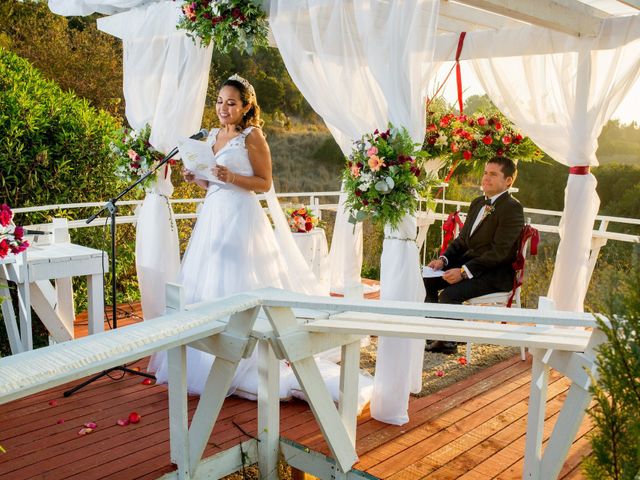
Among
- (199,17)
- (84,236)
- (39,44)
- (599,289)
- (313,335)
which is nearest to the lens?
(599,289)

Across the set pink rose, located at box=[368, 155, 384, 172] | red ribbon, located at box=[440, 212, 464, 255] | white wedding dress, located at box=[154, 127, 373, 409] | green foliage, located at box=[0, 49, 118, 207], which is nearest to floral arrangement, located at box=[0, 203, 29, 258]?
white wedding dress, located at box=[154, 127, 373, 409]

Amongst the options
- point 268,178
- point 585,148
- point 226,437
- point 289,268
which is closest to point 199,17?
point 268,178

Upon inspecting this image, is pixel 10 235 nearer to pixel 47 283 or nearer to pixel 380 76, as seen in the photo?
pixel 47 283

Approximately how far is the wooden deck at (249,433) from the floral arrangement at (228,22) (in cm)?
208

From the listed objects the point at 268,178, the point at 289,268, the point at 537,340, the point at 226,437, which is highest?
the point at 268,178

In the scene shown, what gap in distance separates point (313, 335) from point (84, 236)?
14.7 feet

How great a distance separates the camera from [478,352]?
14.6 ft

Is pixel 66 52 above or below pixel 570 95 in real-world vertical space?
above

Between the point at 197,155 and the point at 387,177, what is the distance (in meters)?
1.18

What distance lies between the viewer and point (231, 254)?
3.79 m

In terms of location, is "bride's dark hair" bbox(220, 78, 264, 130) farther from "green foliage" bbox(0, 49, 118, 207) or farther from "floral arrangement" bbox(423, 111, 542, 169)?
"green foliage" bbox(0, 49, 118, 207)

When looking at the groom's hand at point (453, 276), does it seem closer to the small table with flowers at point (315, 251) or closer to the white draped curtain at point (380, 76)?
the white draped curtain at point (380, 76)

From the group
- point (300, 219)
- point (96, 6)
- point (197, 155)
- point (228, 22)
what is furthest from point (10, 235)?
point (300, 219)

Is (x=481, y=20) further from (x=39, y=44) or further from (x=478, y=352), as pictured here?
(x=39, y=44)
